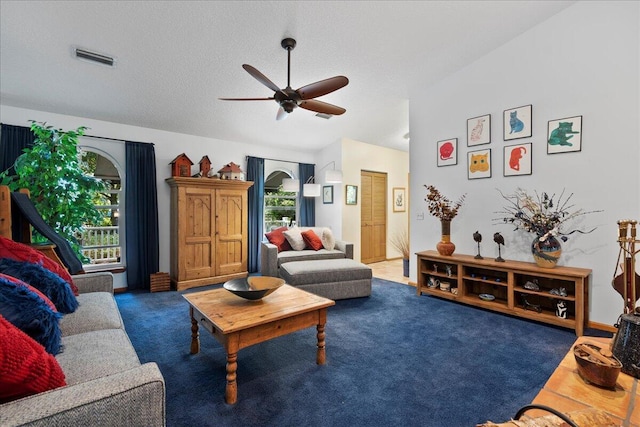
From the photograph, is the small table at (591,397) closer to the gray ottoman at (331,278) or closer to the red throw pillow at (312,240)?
the gray ottoman at (331,278)

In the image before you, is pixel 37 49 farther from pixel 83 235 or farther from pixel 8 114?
pixel 83 235

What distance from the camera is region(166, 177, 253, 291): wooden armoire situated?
433 cm

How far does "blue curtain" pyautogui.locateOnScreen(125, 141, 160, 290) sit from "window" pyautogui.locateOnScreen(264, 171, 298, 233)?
2.06m

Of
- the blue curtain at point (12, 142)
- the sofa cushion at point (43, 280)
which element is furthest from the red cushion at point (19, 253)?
the blue curtain at point (12, 142)

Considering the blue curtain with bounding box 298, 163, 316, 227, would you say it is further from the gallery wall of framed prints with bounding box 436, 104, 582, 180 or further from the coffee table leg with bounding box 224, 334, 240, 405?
the coffee table leg with bounding box 224, 334, 240, 405

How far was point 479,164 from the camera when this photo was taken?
152 inches

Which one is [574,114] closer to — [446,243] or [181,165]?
[446,243]

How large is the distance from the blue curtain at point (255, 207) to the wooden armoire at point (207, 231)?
401 millimetres

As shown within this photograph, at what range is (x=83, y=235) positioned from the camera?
4.18 m

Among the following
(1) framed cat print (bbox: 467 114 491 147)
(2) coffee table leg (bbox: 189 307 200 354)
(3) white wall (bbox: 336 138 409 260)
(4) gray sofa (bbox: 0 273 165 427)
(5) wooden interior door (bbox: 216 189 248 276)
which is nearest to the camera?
(4) gray sofa (bbox: 0 273 165 427)

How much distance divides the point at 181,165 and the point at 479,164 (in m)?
4.15

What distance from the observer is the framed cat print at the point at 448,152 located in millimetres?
4070

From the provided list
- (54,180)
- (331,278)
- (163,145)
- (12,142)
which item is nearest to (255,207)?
(163,145)

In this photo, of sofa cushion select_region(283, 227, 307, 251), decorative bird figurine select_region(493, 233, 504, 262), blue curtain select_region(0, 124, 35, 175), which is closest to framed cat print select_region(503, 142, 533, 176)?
decorative bird figurine select_region(493, 233, 504, 262)
